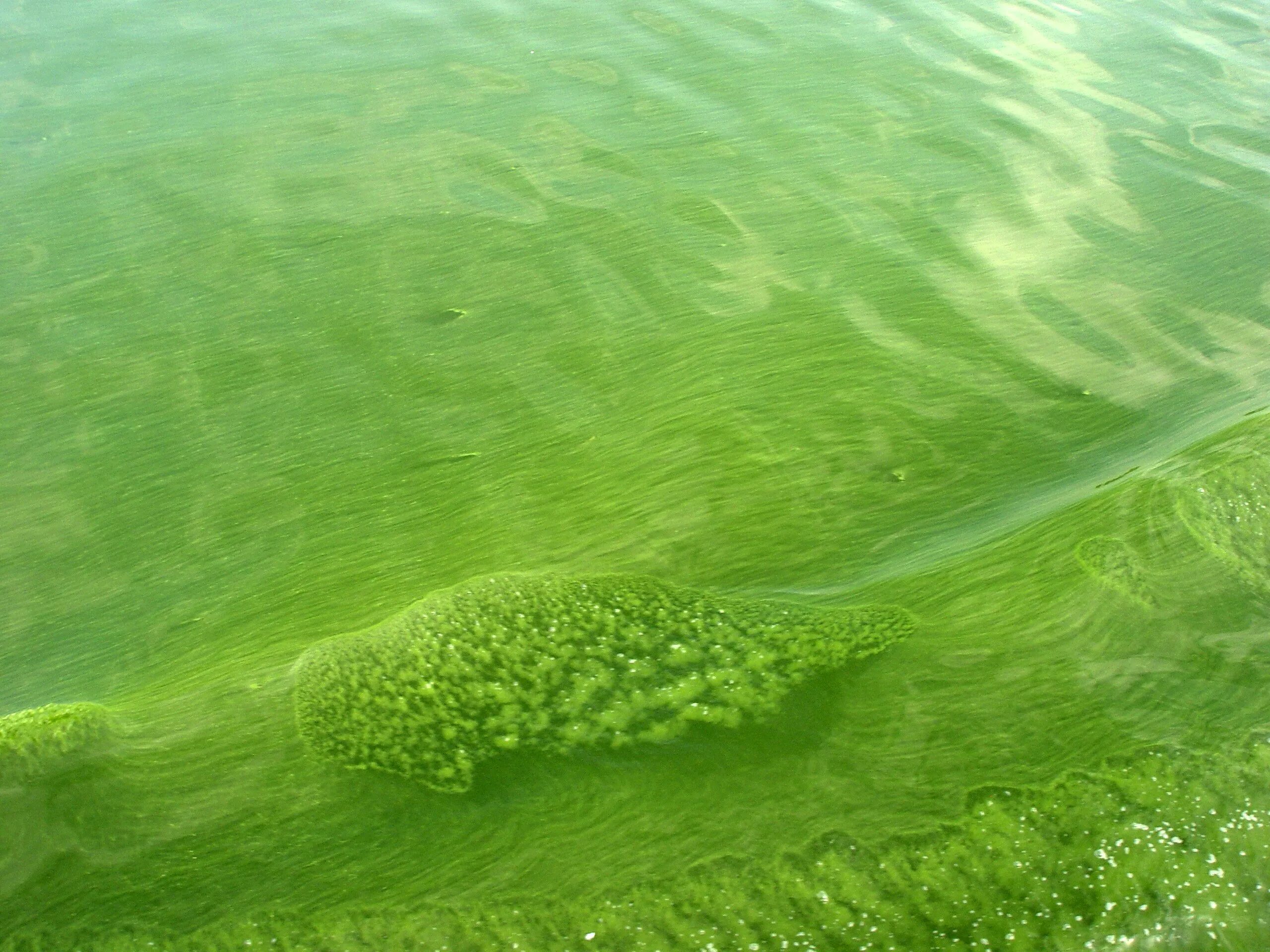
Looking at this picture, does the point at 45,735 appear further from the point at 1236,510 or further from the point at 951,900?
the point at 1236,510

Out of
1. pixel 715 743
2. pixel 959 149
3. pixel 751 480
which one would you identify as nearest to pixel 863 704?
pixel 715 743

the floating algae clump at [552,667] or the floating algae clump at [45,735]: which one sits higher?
the floating algae clump at [552,667]

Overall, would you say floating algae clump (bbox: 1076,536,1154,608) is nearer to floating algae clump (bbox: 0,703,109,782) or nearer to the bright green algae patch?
the bright green algae patch

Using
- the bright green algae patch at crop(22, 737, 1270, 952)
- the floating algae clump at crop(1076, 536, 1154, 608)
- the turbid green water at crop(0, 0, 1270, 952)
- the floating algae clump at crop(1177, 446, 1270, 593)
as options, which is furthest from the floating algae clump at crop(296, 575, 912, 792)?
the floating algae clump at crop(1177, 446, 1270, 593)

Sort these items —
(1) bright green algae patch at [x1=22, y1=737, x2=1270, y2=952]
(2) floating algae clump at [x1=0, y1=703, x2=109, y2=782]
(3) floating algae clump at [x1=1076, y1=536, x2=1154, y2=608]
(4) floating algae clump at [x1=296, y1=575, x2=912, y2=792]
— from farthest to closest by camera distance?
(3) floating algae clump at [x1=1076, y1=536, x2=1154, y2=608] < (4) floating algae clump at [x1=296, y1=575, x2=912, y2=792] < (2) floating algae clump at [x1=0, y1=703, x2=109, y2=782] < (1) bright green algae patch at [x1=22, y1=737, x2=1270, y2=952]

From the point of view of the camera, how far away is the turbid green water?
1.55 m

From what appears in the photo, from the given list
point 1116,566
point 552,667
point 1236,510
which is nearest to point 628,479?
point 552,667

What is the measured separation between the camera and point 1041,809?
1.63m

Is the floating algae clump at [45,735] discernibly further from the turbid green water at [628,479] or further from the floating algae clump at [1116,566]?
Result: the floating algae clump at [1116,566]

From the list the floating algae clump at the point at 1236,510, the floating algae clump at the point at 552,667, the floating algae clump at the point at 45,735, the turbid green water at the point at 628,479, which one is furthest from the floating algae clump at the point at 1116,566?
the floating algae clump at the point at 45,735

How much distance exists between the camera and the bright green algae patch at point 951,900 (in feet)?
4.82

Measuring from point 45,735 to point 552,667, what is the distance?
→ 79 cm

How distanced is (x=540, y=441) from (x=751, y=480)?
440mm

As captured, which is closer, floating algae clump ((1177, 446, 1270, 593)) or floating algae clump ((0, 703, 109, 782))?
floating algae clump ((0, 703, 109, 782))
